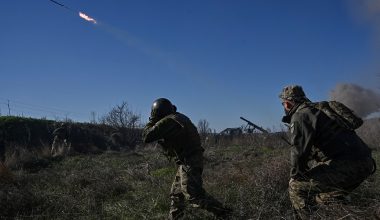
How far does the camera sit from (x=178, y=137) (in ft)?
25.9

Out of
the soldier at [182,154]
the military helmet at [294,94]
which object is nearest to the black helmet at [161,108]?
the soldier at [182,154]

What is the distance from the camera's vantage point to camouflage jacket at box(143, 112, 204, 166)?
25.5 ft

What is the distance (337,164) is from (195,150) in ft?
7.58

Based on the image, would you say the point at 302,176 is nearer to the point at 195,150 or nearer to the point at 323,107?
the point at 323,107

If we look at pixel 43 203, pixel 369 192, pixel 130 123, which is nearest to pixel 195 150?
pixel 369 192

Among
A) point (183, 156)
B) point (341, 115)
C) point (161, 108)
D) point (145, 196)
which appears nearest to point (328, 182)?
point (341, 115)

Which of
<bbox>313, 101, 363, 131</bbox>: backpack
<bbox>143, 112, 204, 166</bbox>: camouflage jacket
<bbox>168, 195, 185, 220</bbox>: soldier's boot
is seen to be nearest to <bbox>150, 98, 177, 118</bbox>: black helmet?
<bbox>143, 112, 204, 166</bbox>: camouflage jacket

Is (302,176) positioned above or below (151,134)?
below

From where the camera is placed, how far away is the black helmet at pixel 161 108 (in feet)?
26.6

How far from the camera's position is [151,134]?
7.74 m

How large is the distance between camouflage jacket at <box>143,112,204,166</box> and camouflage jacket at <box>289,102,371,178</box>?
1910 mm

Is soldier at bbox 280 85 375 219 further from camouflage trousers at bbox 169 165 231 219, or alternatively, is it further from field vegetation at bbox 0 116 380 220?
camouflage trousers at bbox 169 165 231 219

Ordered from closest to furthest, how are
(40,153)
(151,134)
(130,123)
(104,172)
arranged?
(151,134) → (104,172) → (40,153) → (130,123)

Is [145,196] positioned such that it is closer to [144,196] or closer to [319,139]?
[144,196]
